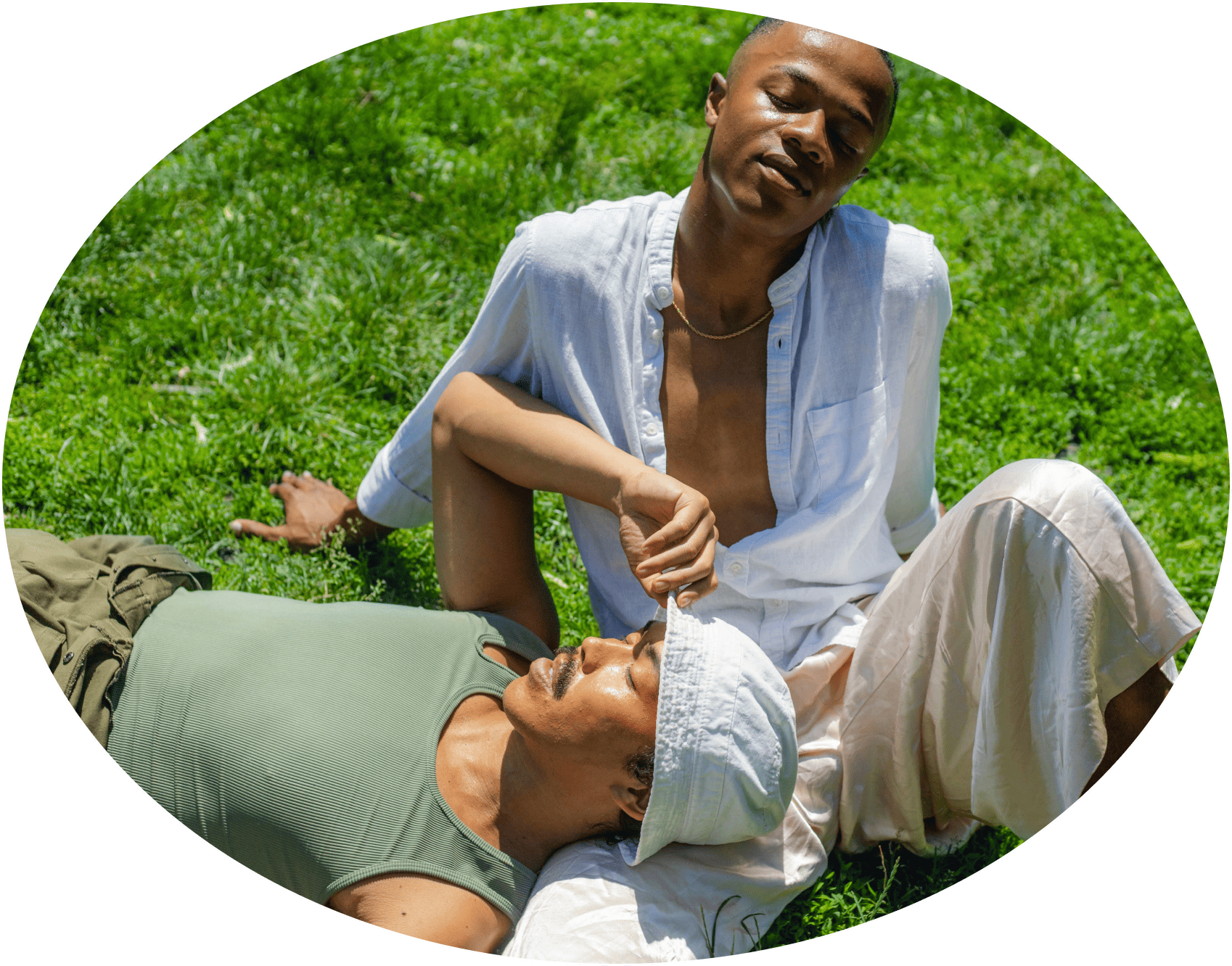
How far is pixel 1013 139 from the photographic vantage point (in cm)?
595

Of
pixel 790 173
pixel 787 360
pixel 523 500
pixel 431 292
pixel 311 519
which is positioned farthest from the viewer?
pixel 431 292

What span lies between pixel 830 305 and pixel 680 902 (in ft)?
5.79

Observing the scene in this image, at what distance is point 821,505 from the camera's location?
336cm

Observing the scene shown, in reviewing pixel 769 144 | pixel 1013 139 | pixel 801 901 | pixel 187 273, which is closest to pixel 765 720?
pixel 801 901

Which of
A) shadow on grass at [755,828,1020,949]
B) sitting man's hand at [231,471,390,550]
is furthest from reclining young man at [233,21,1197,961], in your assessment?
sitting man's hand at [231,471,390,550]

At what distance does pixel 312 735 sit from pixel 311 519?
1620 millimetres

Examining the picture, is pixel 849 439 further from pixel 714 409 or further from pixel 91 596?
pixel 91 596

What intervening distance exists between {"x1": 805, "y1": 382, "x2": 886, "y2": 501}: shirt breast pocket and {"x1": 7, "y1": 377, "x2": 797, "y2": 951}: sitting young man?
0.60 metres

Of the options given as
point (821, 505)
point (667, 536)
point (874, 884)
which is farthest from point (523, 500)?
point (874, 884)

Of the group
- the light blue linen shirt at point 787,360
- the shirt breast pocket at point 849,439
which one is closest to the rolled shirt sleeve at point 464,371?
the light blue linen shirt at point 787,360

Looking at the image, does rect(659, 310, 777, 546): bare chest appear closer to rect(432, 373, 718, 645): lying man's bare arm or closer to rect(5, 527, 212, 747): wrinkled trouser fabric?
rect(432, 373, 718, 645): lying man's bare arm

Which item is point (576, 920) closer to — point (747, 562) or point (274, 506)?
point (747, 562)

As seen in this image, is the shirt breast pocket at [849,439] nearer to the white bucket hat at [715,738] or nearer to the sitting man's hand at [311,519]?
the white bucket hat at [715,738]

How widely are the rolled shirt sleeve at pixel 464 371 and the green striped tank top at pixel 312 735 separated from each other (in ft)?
2.49
